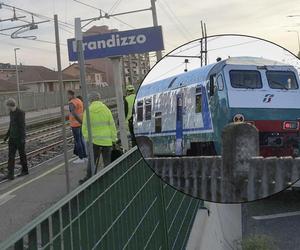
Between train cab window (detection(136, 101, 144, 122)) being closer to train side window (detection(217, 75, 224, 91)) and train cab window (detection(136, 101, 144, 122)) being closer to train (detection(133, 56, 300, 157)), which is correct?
train (detection(133, 56, 300, 157))

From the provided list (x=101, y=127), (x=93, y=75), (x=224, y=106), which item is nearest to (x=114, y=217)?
(x=224, y=106)

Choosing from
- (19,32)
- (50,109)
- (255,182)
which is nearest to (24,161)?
(255,182)

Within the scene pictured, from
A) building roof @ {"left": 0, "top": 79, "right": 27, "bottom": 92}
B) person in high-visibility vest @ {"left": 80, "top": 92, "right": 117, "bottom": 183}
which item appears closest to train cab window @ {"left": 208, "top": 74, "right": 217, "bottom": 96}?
person in high-visibility vest @ {"left": 80, "top": 92, "right": 117, "bottom": 183}

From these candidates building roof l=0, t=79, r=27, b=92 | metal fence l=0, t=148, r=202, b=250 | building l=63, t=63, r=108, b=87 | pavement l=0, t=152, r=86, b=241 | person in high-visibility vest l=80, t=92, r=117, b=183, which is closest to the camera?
metal fence l=0, t=148, r=202, b=250

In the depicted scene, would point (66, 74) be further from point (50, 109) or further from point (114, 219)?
point (114, 219)

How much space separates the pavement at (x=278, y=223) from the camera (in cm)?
748

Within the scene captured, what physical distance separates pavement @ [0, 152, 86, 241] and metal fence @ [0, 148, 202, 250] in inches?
126

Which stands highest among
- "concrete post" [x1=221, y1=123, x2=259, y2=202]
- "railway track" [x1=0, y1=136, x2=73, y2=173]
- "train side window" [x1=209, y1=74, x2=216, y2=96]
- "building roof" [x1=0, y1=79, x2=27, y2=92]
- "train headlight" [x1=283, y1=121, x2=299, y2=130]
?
"building roof" [x1=0, y1=79, x2=27, y2=92]

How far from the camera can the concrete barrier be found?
897 millimetres

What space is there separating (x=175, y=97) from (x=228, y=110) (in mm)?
147

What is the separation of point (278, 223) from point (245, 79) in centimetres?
771

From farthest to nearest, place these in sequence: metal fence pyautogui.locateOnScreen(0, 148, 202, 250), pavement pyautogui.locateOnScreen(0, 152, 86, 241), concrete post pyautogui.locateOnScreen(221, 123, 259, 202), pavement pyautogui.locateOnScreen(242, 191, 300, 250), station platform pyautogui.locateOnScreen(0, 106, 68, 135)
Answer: station platform pyautogui.locateOnScreen(0, 106, 68, 135)
pavement pyautogui.locateOnScreen(0, 152, 86, 241)
pavement pyautogui.locateOnScreen(242, 191, 300, 250)
metal fence pyautogui.locateOnScreen(0, 148, 202, 250)
concrete post pyautogui.locateOnScreen(221, 123, 259, 202)

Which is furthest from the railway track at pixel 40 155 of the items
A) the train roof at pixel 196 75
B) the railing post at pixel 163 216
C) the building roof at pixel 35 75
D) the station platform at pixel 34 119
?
the building roof at pixel 35 75

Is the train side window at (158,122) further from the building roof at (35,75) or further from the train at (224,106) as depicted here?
the building roof at (35,75)
